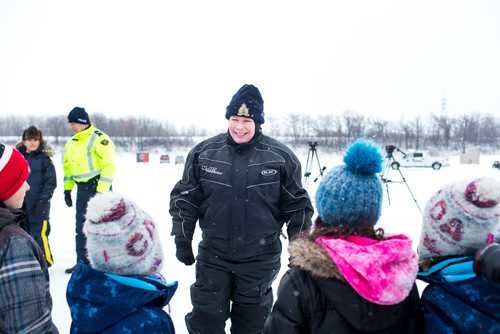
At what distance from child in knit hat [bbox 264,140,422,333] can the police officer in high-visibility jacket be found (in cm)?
312

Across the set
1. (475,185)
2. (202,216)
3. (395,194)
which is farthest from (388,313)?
(395,194)

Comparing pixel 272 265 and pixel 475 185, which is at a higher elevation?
pixel 475 185

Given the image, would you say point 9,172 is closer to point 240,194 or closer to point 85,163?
point 240,194

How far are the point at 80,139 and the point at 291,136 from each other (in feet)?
171

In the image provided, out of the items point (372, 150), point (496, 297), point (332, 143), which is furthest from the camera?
point (332, 143)

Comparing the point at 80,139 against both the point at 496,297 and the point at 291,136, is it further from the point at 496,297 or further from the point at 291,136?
the point at 291,136

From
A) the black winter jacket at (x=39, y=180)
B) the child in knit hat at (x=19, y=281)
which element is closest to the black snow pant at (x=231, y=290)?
the child in knit hat at (x=19, y=281)

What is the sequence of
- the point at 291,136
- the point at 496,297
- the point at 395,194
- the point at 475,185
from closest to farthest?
the point at 496,297
the point at 475,185
the point at 395,194
the point at 291,136

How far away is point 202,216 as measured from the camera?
2365 millimetres

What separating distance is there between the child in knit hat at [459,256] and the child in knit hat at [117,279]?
862 millimetres

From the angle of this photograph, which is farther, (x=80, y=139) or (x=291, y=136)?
(x=291, y=136)

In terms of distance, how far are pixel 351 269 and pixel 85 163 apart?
3.47 metres

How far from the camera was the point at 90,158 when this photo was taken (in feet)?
12.8

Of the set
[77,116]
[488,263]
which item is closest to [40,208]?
[77,116]
